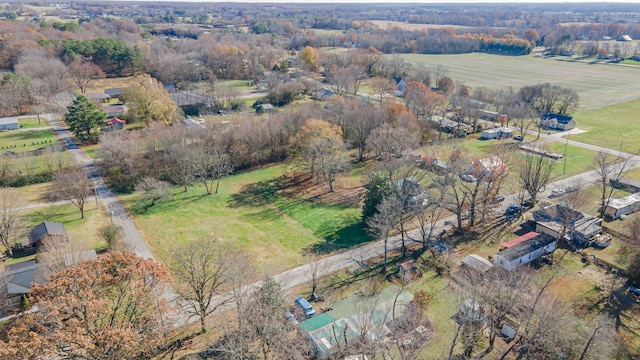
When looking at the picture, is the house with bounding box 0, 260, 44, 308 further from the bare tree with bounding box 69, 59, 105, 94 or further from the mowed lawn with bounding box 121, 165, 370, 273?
the bare tree with bounding box 69, 59, 105, 94

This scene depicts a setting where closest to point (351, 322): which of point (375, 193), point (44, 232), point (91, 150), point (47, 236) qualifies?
point (375, 193)

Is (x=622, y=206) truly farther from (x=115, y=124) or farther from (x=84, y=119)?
(x=115, y=124)

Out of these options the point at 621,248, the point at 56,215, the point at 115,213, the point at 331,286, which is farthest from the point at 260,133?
the point at 621,248

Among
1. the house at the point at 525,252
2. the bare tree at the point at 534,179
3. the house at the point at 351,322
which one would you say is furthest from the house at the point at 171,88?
the house at the point at 525,252

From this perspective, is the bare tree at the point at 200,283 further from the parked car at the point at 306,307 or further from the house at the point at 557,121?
the house at the point at 557,121

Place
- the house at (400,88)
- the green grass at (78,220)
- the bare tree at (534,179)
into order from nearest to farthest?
1. the green grass at (78,220)
2. the bare tree at (534,179)
3. the house at (400,88)

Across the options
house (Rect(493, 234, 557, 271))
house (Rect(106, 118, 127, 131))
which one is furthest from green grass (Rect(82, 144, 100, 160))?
house (Rect(493, 234, 557, 271))

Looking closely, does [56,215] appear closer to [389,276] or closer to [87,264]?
[87,264]
